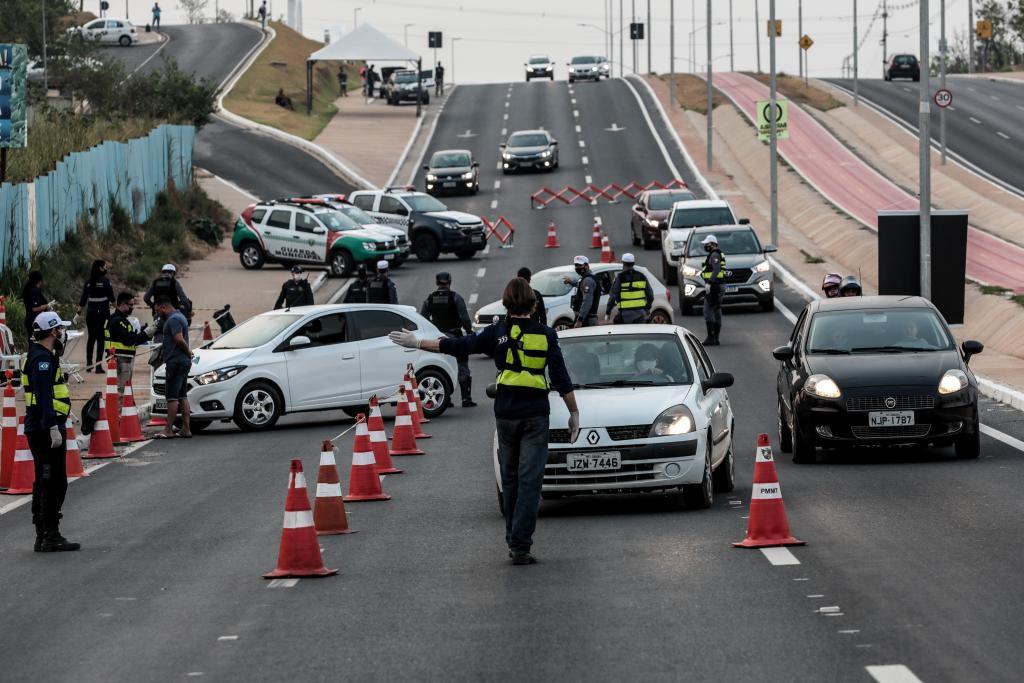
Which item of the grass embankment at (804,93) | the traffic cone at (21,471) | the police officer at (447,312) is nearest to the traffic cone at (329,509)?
the traffic cone at (21,471)

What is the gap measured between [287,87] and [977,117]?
34773mm

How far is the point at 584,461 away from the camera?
13977 mm

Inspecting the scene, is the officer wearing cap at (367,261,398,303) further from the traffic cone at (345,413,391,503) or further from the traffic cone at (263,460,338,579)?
the traffic cone at (263,460,338,579)

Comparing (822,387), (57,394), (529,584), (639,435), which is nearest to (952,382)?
(822,387)

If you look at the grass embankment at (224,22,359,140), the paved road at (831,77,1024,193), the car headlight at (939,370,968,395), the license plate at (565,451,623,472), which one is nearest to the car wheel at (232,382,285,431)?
the car headlight at (939,370,968,395)

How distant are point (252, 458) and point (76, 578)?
310 inches

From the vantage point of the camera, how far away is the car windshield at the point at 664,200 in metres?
49.3

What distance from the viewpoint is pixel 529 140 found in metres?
68.7

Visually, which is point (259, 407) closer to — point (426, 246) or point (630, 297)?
point (630, 297)

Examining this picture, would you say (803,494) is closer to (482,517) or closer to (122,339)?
(482,517)

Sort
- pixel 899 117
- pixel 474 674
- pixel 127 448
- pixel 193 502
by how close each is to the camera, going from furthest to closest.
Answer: pixel 899 117 → pixel 127 448 → pixel 193 502 → pixel 474 674

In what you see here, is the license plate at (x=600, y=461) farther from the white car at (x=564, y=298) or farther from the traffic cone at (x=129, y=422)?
the white car at (x=564, y=298)

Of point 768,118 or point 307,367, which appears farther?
point 768,118

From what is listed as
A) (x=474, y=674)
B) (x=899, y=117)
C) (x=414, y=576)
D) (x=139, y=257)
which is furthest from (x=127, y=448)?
(x=899, y=117)
